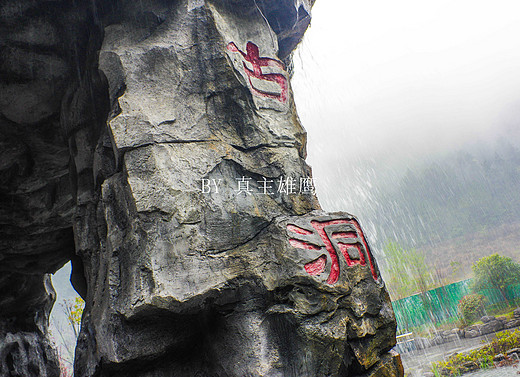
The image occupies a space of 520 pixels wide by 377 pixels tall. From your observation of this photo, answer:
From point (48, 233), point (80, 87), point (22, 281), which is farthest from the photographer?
point (22, 281)

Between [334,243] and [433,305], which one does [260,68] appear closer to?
[334,243]

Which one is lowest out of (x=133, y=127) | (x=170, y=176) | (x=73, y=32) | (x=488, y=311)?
(x=488, y=311)

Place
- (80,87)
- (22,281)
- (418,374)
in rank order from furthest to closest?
(418,374), (22,281), (80,87)

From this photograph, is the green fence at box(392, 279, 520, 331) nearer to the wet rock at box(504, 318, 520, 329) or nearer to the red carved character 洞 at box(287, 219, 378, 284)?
the wet rock at box(504, 318, 520, 329)

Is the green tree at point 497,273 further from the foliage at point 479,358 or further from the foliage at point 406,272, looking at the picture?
the foliage at point 479,358

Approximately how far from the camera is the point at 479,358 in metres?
7.87

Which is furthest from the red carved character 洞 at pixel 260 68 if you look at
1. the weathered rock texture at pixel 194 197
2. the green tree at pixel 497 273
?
the green tree at pixel 497 273

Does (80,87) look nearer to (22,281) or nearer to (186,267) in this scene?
(186,267)

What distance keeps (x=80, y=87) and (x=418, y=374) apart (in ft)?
30.8

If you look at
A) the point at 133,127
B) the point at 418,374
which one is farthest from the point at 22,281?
the point at 418,374

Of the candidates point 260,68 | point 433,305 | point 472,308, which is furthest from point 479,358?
point 260,68

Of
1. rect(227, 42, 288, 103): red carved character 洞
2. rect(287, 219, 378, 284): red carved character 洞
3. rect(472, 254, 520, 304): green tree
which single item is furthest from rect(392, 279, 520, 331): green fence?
rect(227, 42, 288, 103): red carved character 洞

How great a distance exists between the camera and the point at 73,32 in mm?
3016

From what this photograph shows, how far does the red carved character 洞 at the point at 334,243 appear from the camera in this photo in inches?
81.6
